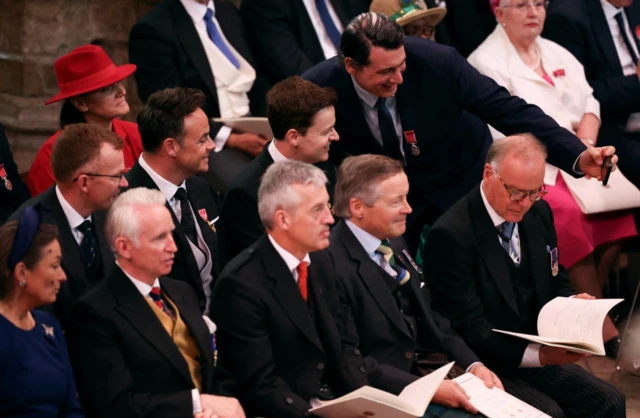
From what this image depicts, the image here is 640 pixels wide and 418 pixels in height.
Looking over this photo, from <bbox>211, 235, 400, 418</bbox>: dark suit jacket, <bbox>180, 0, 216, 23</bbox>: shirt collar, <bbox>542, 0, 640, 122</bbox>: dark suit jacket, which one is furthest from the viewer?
<bbox>542, 0, 640, 122</bbox>: dark suit jacket

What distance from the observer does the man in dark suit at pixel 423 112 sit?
4633mm

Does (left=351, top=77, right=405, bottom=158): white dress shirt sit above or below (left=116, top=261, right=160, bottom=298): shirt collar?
below

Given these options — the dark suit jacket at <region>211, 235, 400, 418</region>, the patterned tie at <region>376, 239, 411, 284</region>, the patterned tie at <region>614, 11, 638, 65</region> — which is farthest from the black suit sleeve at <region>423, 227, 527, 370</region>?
the patterned tie at <region>614, 11, 638, 65</region>

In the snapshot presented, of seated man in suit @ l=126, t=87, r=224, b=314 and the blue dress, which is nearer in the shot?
the blue dress

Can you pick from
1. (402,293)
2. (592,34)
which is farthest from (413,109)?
(592,34)

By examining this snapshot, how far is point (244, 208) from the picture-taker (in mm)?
4508

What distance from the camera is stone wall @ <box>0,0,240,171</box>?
6035 millimetres

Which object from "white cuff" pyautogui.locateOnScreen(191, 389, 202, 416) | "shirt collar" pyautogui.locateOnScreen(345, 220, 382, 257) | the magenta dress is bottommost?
the magenta dress

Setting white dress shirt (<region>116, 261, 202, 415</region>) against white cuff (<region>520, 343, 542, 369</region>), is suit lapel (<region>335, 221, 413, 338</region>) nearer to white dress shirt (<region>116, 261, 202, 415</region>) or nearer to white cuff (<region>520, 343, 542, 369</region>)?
white cuff (<region>520, 343, 542, 369</region>)

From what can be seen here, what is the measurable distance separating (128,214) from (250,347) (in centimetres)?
57

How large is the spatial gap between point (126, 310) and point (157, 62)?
89.6 inches

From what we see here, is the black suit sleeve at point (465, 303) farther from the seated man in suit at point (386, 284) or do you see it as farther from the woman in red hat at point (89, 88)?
the woman in red hat at point (89, 88)

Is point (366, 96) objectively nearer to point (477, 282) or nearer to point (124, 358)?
point (477, 282)

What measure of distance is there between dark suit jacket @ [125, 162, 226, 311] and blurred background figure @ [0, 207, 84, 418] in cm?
87
